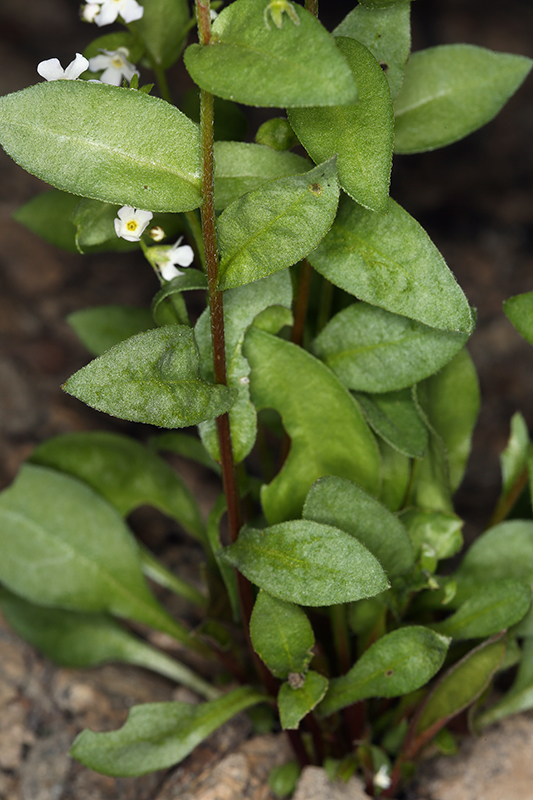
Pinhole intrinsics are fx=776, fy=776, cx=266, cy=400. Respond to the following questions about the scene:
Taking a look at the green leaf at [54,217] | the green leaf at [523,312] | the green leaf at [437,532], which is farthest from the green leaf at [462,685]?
the green leaf at [54,217]

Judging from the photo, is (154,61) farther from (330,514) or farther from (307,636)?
(307,636)

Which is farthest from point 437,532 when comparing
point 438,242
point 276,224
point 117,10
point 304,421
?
point 438,242

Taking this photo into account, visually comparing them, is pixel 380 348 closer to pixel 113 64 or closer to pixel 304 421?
pixel 304 421

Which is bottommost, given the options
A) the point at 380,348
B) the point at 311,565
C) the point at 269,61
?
the point at 311,565

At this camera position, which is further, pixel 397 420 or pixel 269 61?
pixel 397 420

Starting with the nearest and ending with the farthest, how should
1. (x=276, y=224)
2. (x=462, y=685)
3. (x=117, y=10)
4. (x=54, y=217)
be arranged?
(x=276, y=224) → (x=117, y=10) → (x=462, y=685) → (x=54, y=217)

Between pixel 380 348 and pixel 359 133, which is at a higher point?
pixel 359 133

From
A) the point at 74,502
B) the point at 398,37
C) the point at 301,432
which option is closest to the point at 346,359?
the point at 301,432
